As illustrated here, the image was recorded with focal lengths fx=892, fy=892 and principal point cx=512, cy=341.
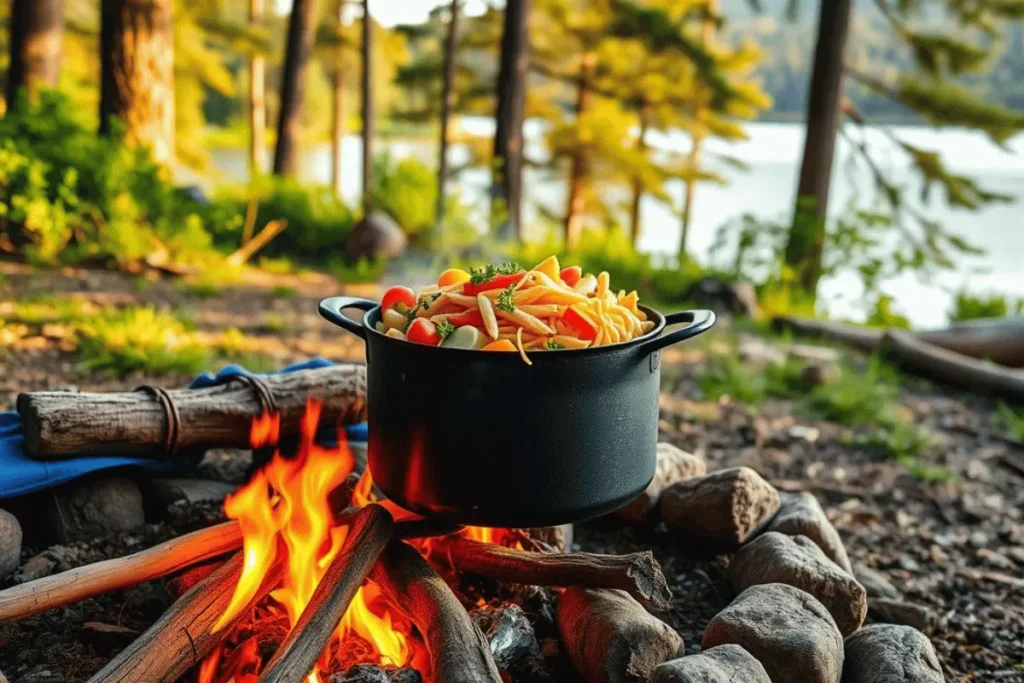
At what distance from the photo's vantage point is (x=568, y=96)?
75.2 feet

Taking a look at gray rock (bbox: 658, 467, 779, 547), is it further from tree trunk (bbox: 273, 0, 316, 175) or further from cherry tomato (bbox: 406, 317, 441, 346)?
tree trunk (bbox: 273, 0, 316, 175)

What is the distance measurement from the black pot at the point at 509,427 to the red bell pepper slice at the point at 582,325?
10 cm

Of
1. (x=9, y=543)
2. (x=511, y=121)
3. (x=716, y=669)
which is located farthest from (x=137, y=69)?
(x=716, y=669)

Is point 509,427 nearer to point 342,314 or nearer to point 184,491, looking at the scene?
point 342,314

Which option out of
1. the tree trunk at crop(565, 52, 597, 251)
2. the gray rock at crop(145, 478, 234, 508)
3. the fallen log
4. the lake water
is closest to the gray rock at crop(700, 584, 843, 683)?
the gray rock at crop(145, 478, 234, 508)

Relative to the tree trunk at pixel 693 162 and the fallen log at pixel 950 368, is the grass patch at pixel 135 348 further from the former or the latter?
the tree trunk at pixel 693 162

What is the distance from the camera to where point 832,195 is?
69.8 feet

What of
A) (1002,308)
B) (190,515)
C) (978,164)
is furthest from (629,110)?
(978,164)

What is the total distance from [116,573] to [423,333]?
1.20m

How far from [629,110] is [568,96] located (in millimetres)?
3188

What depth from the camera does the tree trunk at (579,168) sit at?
19.2m

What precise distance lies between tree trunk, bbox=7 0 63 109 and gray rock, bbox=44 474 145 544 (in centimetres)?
822

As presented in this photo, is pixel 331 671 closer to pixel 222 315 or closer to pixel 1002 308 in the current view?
pixel 222 315

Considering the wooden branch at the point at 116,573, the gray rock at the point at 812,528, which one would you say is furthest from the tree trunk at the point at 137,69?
the gray rock at the point at 812,528
